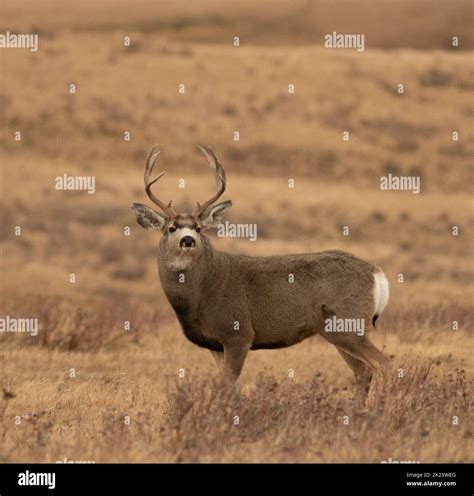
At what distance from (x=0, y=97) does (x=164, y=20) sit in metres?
44.1

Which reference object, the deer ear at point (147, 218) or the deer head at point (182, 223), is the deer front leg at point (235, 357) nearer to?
the deer head at point (182, 223)

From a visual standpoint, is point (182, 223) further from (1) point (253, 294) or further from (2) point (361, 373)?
(2) point (361, 373)

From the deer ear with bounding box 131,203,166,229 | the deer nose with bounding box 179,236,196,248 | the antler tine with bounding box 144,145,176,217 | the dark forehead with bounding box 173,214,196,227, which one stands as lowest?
the deer nose with bounding box 179,236,196,248

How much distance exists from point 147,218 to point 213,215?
676 mm

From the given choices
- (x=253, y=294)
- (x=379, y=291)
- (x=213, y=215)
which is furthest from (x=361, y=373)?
(x=213, y=215)

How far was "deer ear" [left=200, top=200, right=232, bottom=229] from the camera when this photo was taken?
1290 cm

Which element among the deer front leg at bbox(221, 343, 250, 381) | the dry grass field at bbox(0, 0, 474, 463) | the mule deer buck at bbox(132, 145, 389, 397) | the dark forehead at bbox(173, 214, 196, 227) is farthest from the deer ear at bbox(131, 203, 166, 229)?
the dry grass field at bbox(0, 0, 474, 463)

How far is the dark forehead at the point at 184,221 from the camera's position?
41.2ft

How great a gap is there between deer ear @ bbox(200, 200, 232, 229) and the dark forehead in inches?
9.8

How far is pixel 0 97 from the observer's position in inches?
2163

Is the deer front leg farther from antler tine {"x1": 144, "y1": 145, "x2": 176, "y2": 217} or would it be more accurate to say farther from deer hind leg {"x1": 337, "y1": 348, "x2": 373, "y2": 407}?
antler tine {"x1": 144, "y1": 145, "x2": 176, "y2": 217}

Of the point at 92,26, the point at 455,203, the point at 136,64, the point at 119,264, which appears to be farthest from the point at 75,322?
the point at 92,26

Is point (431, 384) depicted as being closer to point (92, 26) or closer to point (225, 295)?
point (225, 295)

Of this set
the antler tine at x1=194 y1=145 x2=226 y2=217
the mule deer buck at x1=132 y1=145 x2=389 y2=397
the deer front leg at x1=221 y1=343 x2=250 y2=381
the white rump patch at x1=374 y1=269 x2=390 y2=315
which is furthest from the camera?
the white rump patch at x1=374 y1=269 x2=390 y2=315
